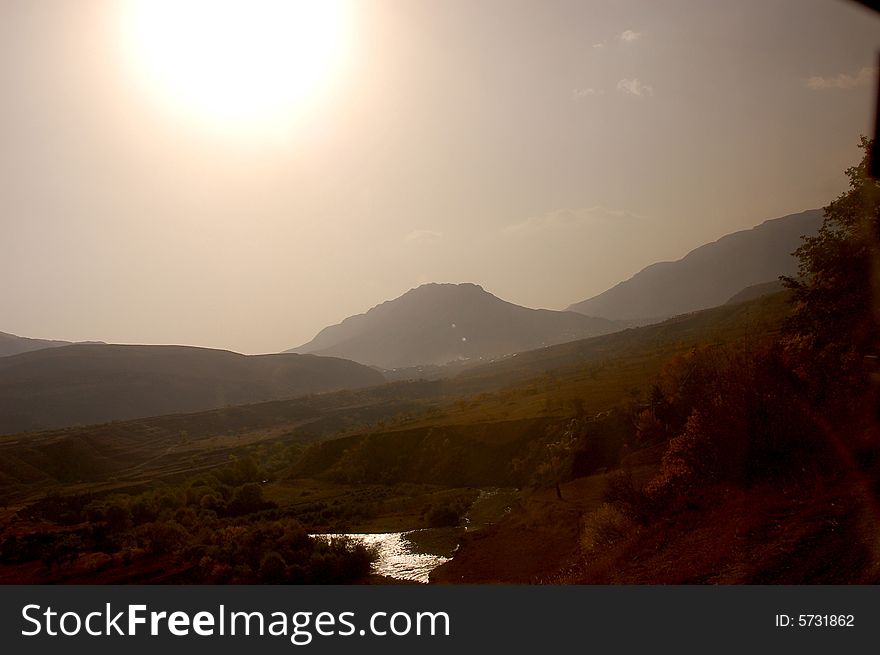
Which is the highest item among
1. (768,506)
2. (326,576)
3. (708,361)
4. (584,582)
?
(708,361)

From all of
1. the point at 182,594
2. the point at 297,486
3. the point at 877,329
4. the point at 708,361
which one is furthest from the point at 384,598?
the point at 297,486

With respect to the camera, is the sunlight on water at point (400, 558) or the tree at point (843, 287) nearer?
the tree at point (843, 287)

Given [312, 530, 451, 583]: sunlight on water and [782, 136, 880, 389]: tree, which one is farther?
[312, 530, 451, 583]: sunlight on water

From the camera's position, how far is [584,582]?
52.4 feet

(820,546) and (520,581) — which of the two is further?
(520,581)

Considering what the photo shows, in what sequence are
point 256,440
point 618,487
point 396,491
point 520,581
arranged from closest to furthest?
point 520,581 < point 618,487 < point 396,491 < point 256,440

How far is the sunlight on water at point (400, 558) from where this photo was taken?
29.0 m

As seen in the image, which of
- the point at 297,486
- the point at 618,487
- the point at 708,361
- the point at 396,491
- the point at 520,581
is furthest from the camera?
the point at 297,486

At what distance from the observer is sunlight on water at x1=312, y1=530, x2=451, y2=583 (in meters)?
29.0

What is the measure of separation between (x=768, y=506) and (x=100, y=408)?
19586cm

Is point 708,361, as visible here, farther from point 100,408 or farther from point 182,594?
point 100,408

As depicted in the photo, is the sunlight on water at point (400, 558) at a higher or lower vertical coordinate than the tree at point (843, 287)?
lower

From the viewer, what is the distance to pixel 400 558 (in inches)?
1289

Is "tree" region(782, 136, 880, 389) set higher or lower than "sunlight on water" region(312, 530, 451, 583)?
higher
